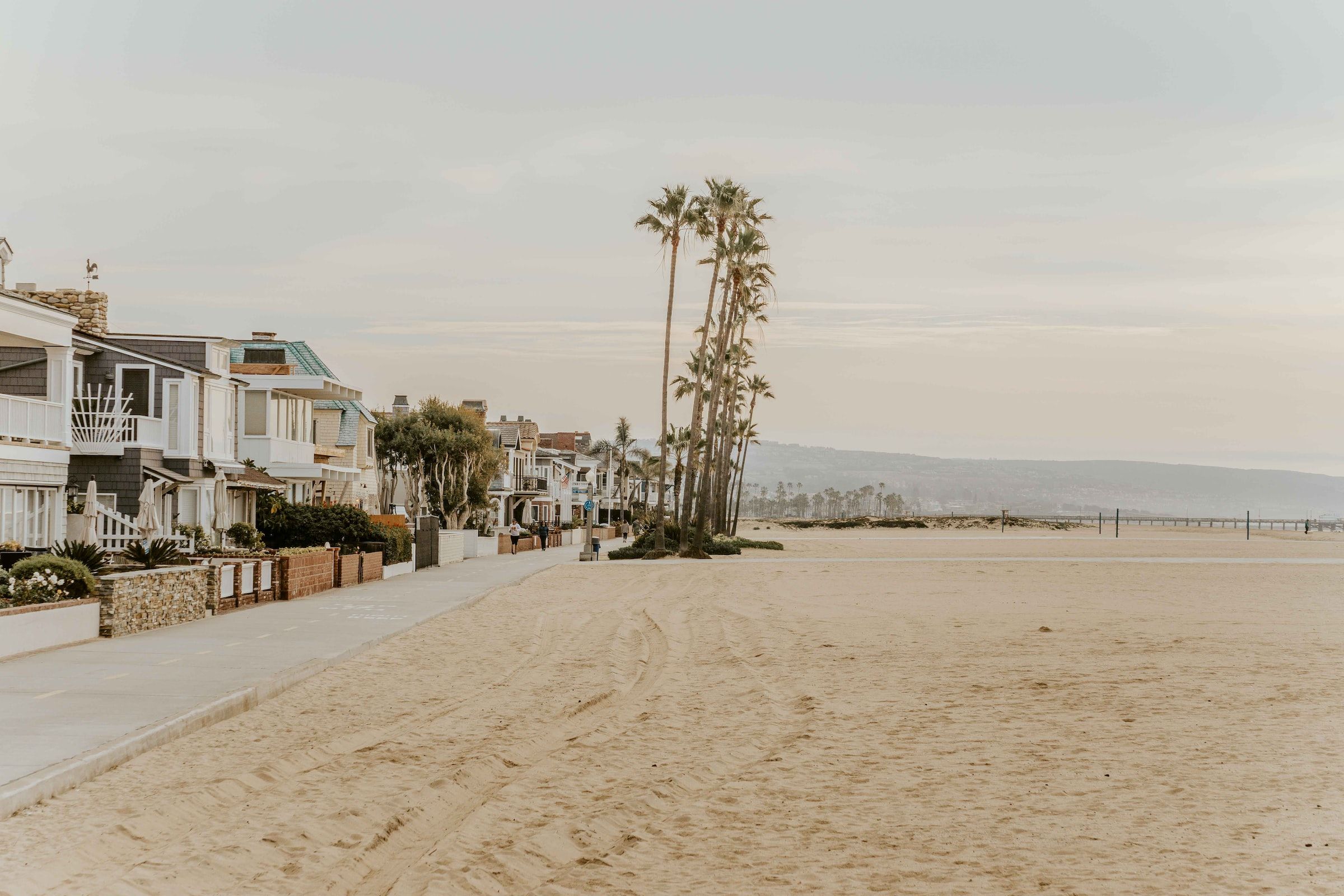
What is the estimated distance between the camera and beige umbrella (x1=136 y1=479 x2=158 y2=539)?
2284 centimetres

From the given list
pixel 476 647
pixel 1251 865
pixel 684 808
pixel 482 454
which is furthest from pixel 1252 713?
pixel 482 454

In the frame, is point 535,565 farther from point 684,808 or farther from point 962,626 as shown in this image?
point 684,808

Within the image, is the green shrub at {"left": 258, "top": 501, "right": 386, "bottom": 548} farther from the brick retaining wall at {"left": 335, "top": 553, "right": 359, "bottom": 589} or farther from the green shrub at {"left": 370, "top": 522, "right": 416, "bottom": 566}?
the brick retaining wall at {"left": 335, "top": 553, "right": 359, "bottom": 589}

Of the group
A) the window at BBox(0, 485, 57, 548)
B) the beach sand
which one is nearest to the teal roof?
the window at BBox(0, 485, 57, 548)

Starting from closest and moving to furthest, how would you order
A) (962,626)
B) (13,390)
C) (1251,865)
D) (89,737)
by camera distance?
(1251,865) → (89,737) → (962,626) → (13,390)

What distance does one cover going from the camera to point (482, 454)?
59281mm

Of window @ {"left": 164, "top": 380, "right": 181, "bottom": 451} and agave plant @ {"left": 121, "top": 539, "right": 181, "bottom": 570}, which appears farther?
window @ {"left": 164, "top": 380, "right": 181, "bottom": 451}

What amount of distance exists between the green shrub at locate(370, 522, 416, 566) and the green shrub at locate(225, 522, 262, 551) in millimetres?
4077

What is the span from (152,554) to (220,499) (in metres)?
12.4

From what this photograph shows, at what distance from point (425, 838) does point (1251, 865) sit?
464 centimetres

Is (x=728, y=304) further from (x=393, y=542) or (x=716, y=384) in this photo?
(x=393, y=542)

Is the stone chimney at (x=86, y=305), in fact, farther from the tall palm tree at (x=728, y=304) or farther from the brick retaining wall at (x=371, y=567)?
the tall palm tree at (x=728, y=304)

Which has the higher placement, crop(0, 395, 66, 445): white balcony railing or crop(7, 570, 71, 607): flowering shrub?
crop(0, 395, 66, 445): white balcony railing

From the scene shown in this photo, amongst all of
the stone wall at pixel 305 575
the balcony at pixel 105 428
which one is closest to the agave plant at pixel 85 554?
the stone wall at pixel 305 575
